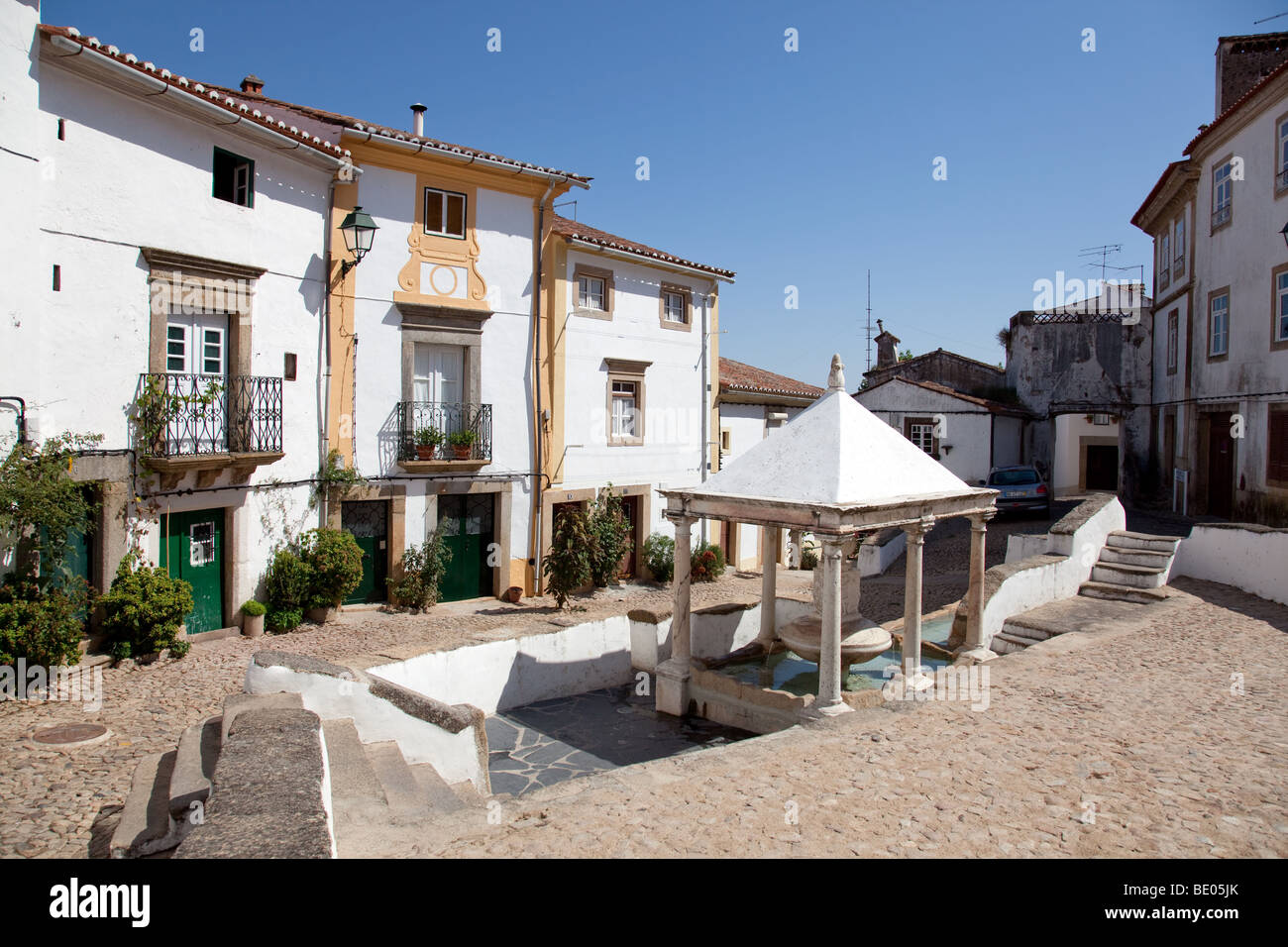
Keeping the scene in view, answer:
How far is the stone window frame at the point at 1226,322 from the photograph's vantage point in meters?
19.8

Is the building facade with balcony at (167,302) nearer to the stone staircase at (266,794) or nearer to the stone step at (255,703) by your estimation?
the stone step at (255,703)

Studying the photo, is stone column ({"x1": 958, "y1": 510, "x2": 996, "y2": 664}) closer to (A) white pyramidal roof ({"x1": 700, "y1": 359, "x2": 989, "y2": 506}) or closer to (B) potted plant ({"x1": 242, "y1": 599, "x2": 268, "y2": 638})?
(A) white pyramidal roof ({"x1": 700, "y1": 359, "x2": 989, "y2": 506})

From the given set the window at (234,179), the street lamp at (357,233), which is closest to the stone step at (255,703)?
the window at (234,179)

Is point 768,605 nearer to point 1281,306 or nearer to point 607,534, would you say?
point 607,534

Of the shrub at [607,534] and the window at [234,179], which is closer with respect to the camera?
the window at [234,179]

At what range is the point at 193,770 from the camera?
20.1 feet

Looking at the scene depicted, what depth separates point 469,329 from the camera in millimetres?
16750

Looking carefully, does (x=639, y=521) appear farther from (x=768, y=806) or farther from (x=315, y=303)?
(x=768, y=806)

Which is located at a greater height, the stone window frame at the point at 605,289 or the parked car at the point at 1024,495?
the stone window frame at the point at 605,289

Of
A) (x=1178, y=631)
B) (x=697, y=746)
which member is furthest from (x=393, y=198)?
(x=1178, y=631)

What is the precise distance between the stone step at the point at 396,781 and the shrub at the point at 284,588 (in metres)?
6.85

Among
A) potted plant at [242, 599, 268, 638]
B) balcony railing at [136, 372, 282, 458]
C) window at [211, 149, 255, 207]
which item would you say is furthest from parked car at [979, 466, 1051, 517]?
window at [211, 149, 255, 207]

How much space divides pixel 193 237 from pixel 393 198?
418 cm

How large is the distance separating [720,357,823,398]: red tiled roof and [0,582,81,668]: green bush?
1579 centimetres
